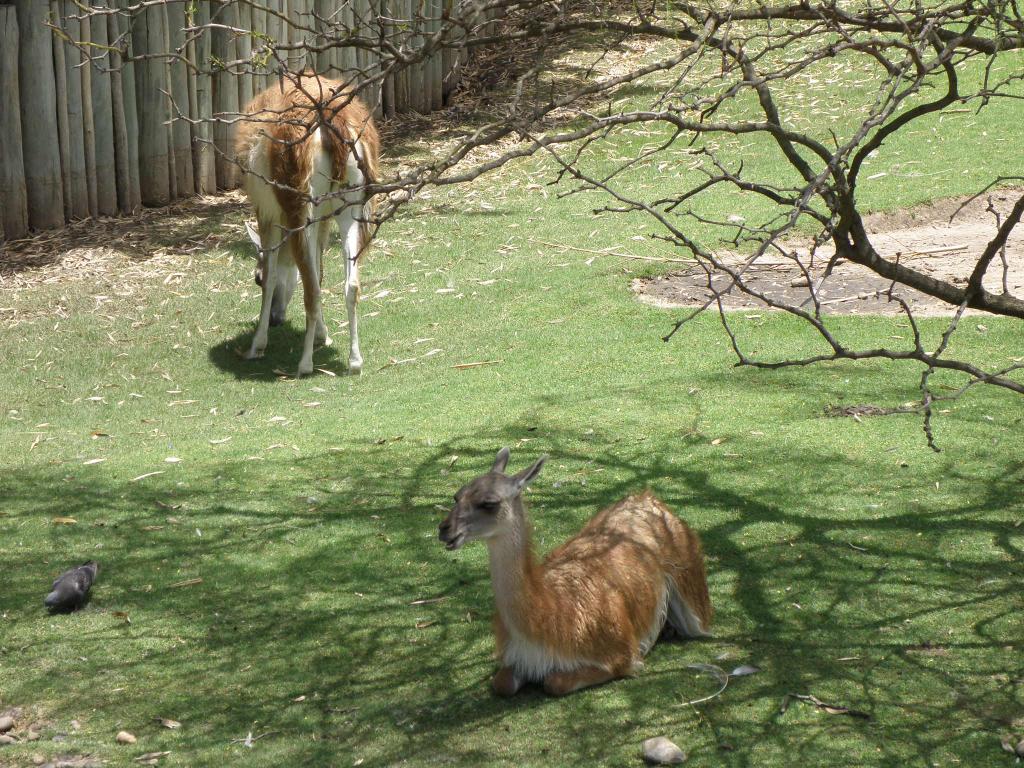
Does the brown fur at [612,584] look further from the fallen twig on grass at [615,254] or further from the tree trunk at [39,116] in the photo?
the tree trunk at [39,116]

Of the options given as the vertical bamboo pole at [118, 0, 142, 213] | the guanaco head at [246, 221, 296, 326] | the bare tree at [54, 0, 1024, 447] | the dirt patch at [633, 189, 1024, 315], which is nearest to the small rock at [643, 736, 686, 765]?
the bare tree at [54, 0, 1024, 447]

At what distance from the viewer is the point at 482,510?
4.41m

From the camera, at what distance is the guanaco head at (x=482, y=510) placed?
14.4 ft

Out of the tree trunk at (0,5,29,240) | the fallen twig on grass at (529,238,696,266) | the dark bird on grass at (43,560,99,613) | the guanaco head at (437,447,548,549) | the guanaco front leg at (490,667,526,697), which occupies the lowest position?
the dark bird on grass at (43,560,99,613)

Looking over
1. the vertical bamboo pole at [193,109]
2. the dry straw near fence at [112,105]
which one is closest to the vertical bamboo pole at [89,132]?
the dry straw near fence at [112,105]

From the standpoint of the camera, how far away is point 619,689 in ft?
15.3

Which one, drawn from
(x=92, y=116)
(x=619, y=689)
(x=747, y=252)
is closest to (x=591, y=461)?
(x=619, y=689)

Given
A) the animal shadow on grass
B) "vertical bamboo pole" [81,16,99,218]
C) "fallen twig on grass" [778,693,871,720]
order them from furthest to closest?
"vertical bamboo pole" [81,16,99,218] < the animal shadow on grass < "fallen twig on grass" [778,693,871,720]

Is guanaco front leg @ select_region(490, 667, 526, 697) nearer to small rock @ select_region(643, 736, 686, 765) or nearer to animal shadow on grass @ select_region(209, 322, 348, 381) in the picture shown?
small rock @ select_region(643, 736, 686, 765)

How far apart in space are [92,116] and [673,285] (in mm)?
6119

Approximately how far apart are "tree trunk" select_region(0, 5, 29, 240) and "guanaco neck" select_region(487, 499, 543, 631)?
9.00 metres

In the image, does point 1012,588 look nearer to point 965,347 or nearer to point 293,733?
point 293,733

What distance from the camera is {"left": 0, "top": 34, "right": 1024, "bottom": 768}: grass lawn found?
4.46 m

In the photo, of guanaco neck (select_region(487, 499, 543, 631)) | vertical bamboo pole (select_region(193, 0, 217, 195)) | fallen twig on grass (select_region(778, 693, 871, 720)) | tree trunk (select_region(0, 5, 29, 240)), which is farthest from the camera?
vertical bamboo pole (select_region(193, 0, 217, 195))
